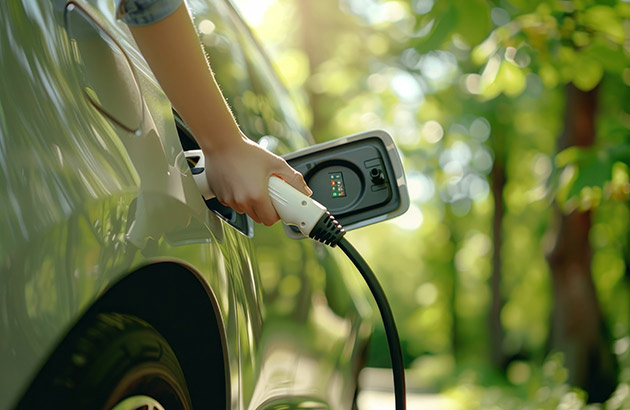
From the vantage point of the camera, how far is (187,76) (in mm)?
1159

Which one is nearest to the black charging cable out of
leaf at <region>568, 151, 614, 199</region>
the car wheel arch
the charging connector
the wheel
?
the charging connector

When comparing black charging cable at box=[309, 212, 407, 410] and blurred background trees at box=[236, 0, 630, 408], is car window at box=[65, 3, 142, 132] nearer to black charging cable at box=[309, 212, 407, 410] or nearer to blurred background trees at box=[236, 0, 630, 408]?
black charging cable at box=[309, 212, 407, 410]

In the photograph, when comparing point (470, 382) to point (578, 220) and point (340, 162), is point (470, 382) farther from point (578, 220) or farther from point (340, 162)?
point (340, 162)

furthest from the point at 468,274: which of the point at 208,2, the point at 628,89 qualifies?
the point at 208,2

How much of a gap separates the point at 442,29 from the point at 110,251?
2497 mm

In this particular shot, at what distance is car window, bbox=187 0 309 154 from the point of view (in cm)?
180

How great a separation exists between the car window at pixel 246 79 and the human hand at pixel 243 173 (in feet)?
1.62

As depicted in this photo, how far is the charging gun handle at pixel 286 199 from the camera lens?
1.30 metres

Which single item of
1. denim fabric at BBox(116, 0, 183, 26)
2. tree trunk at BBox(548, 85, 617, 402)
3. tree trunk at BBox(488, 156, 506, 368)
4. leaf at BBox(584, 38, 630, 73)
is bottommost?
tree trunk at BBox(488, 156, 506, 368)

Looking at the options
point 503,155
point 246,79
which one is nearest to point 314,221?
point 246,79

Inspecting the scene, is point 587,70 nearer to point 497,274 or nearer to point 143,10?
point 143,10

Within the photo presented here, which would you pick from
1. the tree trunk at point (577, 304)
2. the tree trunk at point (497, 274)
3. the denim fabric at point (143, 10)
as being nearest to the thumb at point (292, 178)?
the denim fabric at point (143, 10)

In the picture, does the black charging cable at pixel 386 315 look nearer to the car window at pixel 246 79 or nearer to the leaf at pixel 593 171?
the car window at pixel 246 79

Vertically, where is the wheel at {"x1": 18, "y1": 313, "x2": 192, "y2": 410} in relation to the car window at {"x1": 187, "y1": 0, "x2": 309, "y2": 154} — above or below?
below
